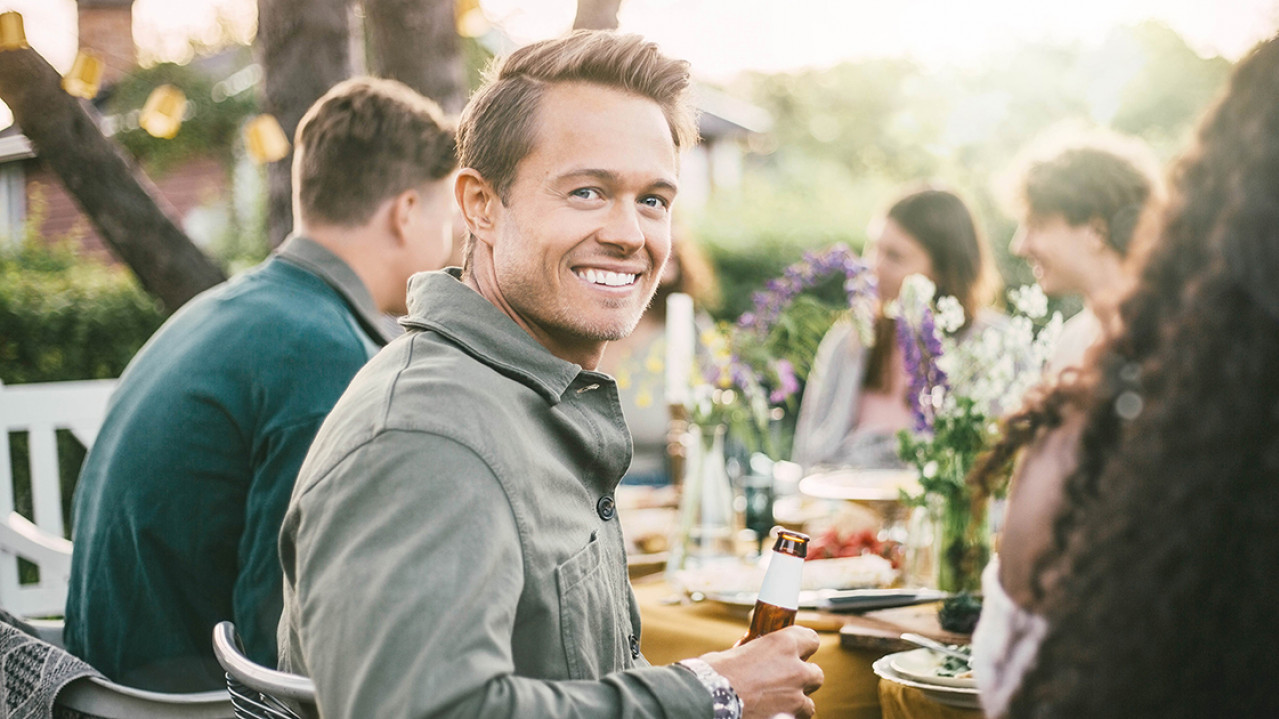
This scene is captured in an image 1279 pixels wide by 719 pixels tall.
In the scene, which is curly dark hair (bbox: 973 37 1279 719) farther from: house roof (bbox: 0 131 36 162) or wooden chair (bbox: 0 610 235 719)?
house roof (bbox: 0 131 36 162)

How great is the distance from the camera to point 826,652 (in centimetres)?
196

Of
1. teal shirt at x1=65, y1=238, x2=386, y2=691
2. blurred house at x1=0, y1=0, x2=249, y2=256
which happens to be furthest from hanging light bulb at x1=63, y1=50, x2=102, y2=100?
blurred house at x1=0, y1=0, x2=249, y2=256

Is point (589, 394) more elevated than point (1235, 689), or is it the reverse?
point (589, 394)

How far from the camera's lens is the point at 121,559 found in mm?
2238

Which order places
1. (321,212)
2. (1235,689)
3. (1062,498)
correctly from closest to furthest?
(1235,689) < (1062,498) < (321,212)

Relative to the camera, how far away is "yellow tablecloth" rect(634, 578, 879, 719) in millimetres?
1890

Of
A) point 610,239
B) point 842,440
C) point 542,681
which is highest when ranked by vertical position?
point 610,239

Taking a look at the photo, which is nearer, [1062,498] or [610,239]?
[1062,498]

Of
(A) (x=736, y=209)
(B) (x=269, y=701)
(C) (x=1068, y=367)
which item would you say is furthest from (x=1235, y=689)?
(A) (x=736, y=209)

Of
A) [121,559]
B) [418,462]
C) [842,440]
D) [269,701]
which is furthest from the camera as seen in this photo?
[842,440]

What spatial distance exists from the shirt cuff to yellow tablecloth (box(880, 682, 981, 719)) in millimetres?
452

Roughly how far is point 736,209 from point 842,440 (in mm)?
9935

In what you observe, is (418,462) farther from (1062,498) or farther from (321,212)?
(321,212)

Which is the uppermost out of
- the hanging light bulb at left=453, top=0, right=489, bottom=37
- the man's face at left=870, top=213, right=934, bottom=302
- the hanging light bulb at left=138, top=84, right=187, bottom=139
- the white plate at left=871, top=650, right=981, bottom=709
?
the hanging light bulb at left=453, top=0, right=489, bottom=37
